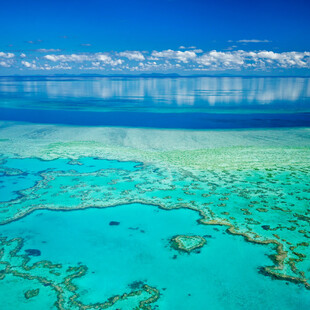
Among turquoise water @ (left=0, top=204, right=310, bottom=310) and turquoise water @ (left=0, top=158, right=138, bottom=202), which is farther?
turquoise water @ (left=0, top=158, right=138, bottom=202)

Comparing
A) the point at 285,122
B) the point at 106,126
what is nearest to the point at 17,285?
the point at 106,126

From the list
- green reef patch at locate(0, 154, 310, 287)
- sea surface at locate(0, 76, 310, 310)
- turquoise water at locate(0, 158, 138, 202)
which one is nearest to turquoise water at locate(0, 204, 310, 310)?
sea surface at locate(0, 76, 310, 310)

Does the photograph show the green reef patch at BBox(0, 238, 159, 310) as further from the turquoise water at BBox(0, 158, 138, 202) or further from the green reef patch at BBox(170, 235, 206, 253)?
the turquoise water at BBox(0, 158, 138, 202)

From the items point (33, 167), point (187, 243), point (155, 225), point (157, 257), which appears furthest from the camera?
point (33, 167)

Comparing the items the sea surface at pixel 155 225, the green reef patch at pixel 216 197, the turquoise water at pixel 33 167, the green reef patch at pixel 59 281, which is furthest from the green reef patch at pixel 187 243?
the turquoise water at pixel 33 167

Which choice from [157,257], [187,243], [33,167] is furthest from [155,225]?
[33,167]

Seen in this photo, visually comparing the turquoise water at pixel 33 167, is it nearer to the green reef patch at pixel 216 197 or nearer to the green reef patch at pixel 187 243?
the green reef patch at pixel 216 197

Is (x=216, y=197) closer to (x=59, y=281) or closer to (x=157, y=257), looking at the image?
(x=157, y=257)
